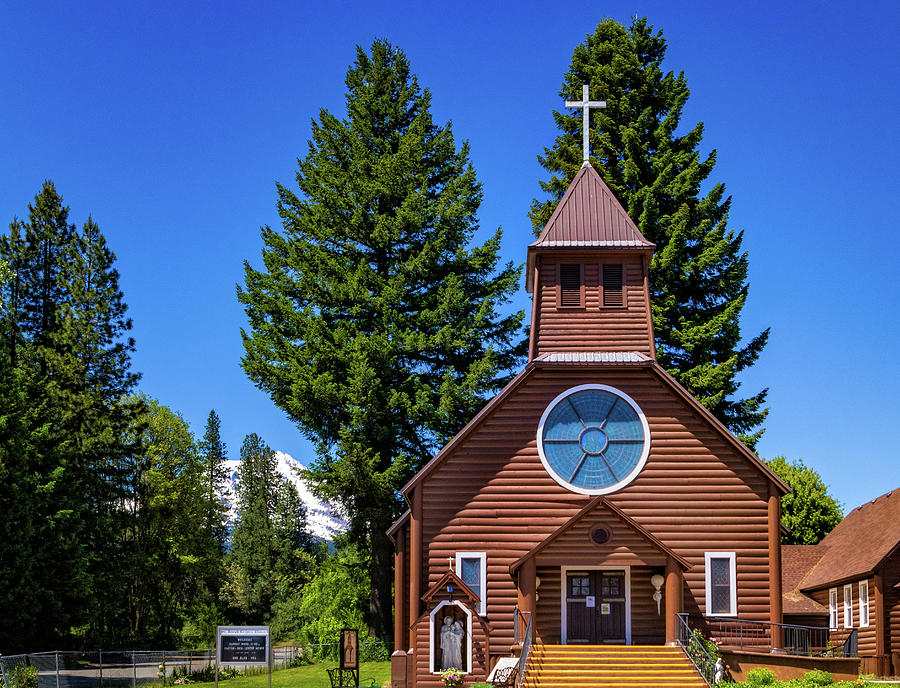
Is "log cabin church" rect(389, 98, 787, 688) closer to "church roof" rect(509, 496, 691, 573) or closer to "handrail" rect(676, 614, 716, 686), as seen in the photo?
"church roof" rect(509, 496, 691, 573)

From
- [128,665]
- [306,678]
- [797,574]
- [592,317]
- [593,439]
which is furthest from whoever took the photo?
[797,574]

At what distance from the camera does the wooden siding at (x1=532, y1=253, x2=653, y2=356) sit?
30.3 m

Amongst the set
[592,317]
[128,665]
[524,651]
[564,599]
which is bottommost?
[128,665]

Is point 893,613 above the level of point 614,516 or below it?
below

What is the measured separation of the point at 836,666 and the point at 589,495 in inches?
293

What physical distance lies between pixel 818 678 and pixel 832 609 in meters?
13.1

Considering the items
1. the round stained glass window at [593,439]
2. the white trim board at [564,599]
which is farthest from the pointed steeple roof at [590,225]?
the white trim board at [564,599]

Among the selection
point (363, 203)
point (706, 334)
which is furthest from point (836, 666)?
point (363, 203)

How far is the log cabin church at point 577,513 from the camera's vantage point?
27.8 m

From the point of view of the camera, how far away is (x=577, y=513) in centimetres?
2716

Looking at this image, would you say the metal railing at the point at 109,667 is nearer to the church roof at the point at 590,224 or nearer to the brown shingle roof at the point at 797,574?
the church roof at the point at 590,224

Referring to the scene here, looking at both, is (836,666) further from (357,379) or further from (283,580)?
(283,580)

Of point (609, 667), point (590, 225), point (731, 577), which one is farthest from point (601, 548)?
point (590, 225)

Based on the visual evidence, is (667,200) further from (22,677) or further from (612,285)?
(22,677)
